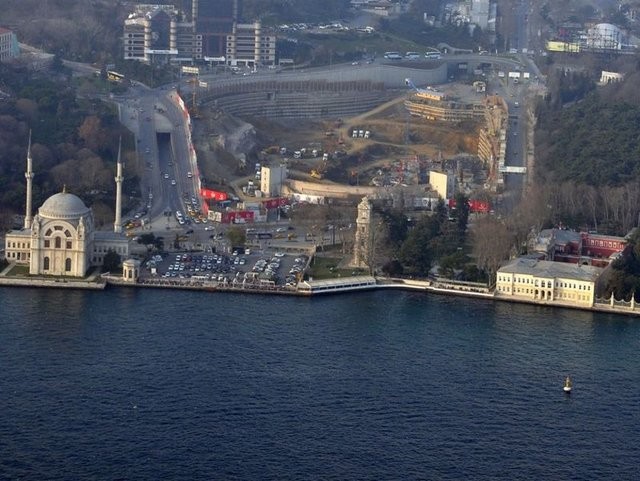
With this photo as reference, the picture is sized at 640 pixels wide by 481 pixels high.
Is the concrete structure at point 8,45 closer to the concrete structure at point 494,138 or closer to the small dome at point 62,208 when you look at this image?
the concrete structure at point 494,138

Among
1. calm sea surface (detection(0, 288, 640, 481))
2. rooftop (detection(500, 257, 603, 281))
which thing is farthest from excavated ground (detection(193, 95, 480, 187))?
calm sea surface (detection(0, 288, 640, 481))

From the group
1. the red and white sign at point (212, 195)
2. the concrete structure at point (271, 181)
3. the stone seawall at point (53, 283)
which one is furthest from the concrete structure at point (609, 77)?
the stone seawall at point (53, 283)

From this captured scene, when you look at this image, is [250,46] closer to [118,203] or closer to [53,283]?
[118,203]

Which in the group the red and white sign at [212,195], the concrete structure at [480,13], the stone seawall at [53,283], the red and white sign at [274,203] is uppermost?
the concrete structure at [480,13]

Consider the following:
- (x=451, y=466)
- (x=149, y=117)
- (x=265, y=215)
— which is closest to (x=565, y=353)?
(x=451, y=466)

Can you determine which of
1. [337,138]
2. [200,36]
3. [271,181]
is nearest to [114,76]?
[337,138]

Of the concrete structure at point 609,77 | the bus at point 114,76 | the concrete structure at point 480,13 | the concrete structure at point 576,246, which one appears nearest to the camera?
the concrete structure at point 576,246

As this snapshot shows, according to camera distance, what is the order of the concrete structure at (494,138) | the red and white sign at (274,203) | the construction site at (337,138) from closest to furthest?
the red and white sign at (274,203) → the construction site at (337,138) → the concrete structure at (494,138)
